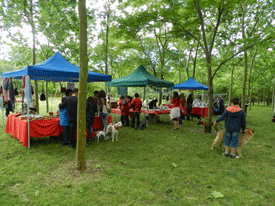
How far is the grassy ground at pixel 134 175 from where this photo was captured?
269 centimetres

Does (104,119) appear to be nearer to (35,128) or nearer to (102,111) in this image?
(102,111)

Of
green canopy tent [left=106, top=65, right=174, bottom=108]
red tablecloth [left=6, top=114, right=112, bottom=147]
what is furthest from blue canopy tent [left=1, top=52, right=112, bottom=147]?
green canopy tent [left=106, top=65, right=174, bottom=108]

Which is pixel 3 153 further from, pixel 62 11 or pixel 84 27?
pixel 62 11

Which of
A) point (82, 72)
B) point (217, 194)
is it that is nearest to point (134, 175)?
point (217, 194)

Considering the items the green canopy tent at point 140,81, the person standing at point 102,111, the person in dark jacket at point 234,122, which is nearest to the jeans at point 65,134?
the person standing at point 102,111

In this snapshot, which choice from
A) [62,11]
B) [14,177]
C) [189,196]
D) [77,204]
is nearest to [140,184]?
[189,196]

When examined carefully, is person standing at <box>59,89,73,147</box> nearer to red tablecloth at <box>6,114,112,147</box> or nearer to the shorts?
red tablecloth at <box>6,114,112,147</box>

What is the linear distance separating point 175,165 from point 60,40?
10073 mm

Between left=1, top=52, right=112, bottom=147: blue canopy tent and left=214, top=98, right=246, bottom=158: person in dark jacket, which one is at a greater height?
left=1, top=52, right=112, bottom=147: blue canopy tent

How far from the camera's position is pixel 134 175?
3449mm

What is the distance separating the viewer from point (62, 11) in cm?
817

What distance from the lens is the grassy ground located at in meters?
2.69

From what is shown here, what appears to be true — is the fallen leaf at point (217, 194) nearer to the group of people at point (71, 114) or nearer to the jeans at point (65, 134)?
the group of people at point (71, 114)

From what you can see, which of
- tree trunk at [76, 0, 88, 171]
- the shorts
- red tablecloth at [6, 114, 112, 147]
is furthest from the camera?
red tablecloth at [6, 114, 112, 147]
